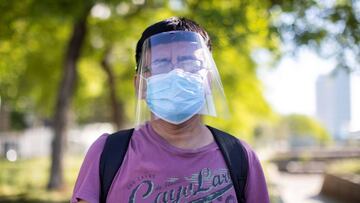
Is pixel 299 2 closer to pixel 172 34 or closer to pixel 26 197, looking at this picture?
pixel 172 34

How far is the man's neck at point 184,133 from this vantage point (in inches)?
80.0

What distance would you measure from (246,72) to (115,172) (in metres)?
18.3

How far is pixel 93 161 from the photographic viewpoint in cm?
199

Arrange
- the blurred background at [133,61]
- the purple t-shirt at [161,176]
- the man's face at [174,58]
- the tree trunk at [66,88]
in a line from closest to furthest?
the purple t-shirt at [161,176] → the man's face at [174,58] → the blurred background at [133,61] → the tree trunk at [66,88]

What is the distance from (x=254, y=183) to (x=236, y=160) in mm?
115

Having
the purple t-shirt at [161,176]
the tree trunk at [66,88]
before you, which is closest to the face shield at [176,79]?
the purple t-shirt at [161,176]

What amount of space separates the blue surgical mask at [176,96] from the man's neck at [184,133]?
0.15ft

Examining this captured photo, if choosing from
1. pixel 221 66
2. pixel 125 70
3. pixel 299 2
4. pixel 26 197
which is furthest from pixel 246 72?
pixel 299 2

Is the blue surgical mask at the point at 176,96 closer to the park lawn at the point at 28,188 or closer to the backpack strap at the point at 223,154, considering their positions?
the backpack strap at the point at 223,154

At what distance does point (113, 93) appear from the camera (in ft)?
67.1

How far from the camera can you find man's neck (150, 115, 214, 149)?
6.67 ft

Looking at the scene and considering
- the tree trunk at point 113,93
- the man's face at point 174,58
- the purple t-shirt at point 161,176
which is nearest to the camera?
the purple t-shirt at point 161,176

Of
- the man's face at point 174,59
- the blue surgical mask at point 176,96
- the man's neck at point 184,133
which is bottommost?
the man's neck at point 184,133

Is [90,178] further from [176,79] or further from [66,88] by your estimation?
[66,88]
